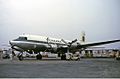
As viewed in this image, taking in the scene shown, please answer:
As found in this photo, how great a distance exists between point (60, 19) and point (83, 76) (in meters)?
3.43

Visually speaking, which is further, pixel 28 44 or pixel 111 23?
pixel 28 44

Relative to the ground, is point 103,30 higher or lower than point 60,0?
lower

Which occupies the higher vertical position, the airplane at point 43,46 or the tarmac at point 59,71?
the airplane at point 43,46

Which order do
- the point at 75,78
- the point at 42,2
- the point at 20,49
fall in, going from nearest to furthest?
1. the point at 75,78
2. the point at 42,2
3. the point at 20,49

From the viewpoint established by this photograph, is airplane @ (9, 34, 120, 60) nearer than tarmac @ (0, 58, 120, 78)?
No

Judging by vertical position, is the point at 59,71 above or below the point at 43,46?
below

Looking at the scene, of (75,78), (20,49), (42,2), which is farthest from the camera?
(20,49)

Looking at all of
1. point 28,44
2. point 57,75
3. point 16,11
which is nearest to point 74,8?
point 16,11

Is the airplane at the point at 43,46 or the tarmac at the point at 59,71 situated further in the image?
the airplane at the point at 43,46

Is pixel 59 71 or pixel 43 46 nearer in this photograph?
pixel 59 71

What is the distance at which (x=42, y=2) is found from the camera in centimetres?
1065

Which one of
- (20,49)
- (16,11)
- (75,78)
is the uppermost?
(16,11)

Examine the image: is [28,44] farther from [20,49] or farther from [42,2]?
[42,2]

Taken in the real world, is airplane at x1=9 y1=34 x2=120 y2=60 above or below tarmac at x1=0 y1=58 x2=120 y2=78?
above
